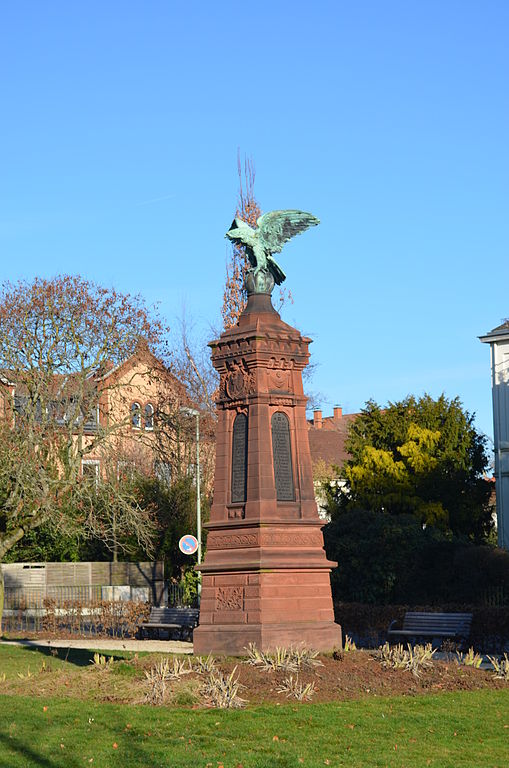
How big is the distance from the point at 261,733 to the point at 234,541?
6895 millimetres

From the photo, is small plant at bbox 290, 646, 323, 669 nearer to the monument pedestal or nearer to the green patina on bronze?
the monument pedestal

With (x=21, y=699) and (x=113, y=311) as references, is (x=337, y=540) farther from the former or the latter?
(x=21, y=699)

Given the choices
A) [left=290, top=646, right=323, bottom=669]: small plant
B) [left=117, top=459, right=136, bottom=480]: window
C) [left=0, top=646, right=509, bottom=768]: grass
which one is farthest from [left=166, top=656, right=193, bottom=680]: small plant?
[left=117, top=459, right=136, bottom=480]: window

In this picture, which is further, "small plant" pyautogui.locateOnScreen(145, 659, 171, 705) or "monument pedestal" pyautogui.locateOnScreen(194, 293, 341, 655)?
"monument pedestal" pyautogui.locateOnScreen(194, 293, 341, 655)

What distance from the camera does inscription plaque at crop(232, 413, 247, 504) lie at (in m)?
18.2

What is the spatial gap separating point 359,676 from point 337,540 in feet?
43.2

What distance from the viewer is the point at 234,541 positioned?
58.9ft

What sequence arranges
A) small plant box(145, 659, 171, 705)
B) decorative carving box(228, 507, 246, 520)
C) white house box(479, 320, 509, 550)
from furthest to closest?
white house box(479, 320, 509, 550) < decorative carving box(228, 507, 246, 520) < small plant box(145, 659, 171, 705)

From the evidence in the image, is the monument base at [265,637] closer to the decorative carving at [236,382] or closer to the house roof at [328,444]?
the decorative carving at [236,382]

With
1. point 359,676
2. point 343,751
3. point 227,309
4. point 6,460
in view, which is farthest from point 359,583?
point 227,309

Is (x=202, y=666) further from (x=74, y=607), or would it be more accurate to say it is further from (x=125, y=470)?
(x=125, y=470)

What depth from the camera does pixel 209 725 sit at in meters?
11.6

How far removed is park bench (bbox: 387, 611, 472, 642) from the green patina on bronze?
7448 mm

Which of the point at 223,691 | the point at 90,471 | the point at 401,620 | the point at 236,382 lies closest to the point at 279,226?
the point at 236,382
